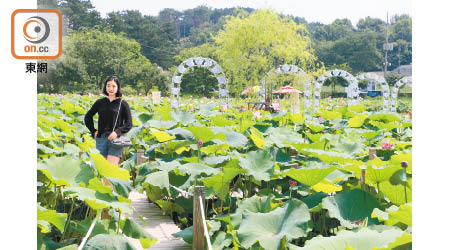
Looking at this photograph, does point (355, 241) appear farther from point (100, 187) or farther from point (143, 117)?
point (143, 117)

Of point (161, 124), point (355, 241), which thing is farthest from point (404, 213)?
point (161, 124)

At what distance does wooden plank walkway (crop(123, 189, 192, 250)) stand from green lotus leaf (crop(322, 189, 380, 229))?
0.80 m

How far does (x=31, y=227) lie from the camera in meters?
1.58

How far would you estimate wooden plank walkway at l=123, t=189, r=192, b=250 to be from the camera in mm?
2408

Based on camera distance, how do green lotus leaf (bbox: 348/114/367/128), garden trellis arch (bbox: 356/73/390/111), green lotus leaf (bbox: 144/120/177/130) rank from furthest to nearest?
1. garden trellis arch (bbox: 356/73/390/111)
2. green lotus leaf (bbox: 348/114/367/128)
3. green lotus leaf (bbox: 144/120/177/130)

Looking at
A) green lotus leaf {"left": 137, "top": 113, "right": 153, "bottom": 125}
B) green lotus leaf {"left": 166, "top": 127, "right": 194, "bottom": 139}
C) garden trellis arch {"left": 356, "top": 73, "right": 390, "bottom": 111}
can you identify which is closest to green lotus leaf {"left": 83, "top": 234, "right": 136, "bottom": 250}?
green lotus leaf {"left": 166, "top": 127, "right": 194, "bottom": 139}

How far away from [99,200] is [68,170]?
1.86ft

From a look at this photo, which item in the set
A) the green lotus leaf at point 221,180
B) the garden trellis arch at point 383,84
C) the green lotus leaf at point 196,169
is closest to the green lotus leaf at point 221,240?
the green lotus leaf at point 221,180

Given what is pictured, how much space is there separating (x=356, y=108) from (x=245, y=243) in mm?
6475

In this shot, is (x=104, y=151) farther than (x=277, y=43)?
No

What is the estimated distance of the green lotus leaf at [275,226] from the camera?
5.76ft

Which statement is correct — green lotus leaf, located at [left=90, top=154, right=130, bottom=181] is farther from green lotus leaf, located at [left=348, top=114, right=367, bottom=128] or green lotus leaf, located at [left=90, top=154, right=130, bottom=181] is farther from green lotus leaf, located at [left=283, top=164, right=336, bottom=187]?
green lotus leaf, located at [left=348, top=114, right=367, bottom=128]
